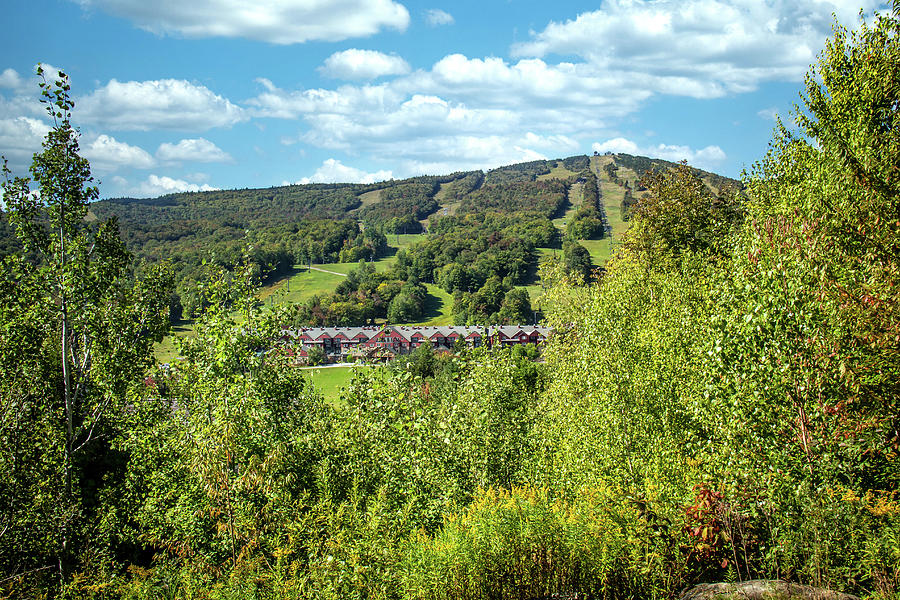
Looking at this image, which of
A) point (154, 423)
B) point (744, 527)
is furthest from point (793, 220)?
point (154, 423)

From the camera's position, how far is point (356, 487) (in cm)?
1172

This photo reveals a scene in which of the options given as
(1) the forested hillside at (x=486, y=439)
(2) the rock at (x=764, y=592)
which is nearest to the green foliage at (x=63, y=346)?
(1) the forested hillside at (x=486, y=439)

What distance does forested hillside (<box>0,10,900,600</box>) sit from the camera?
26.7 feet

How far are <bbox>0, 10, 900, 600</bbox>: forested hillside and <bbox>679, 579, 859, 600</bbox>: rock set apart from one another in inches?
18.3

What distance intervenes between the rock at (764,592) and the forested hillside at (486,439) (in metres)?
0.46

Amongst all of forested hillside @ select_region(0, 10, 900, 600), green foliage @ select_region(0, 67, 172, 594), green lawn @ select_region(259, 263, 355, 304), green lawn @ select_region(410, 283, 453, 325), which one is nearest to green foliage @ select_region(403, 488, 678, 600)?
forested hillside @ select_region(0, 10, 900, 600)

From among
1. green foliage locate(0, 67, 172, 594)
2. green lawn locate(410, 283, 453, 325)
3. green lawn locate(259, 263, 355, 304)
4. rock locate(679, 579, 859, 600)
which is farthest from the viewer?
green lawn locate(259, 263, 355, 304)

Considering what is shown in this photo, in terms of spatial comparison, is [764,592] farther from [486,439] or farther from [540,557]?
[486,439]

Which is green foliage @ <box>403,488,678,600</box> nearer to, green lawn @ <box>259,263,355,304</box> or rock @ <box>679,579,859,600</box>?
rock @ <box>679,579,859,600</box>

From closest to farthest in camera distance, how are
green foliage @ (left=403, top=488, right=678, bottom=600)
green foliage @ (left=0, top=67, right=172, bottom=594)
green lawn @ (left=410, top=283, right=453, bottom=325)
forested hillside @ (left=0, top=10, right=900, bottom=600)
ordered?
green foliage @ (left=403, top=488, right=678, bottom=600), forested hillside @ (left=0, top=10, right=900, bottom=600), green foliage @ (left=0, top=67, right=172, bottom=594), green lawn @ (left=410, top=283, right=453, bottom=325)

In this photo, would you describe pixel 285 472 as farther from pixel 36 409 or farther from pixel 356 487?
pixel 36 409

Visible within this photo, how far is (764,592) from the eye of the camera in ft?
24.2

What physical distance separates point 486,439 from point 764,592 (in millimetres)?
10454

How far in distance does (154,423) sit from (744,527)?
12.5 meters
